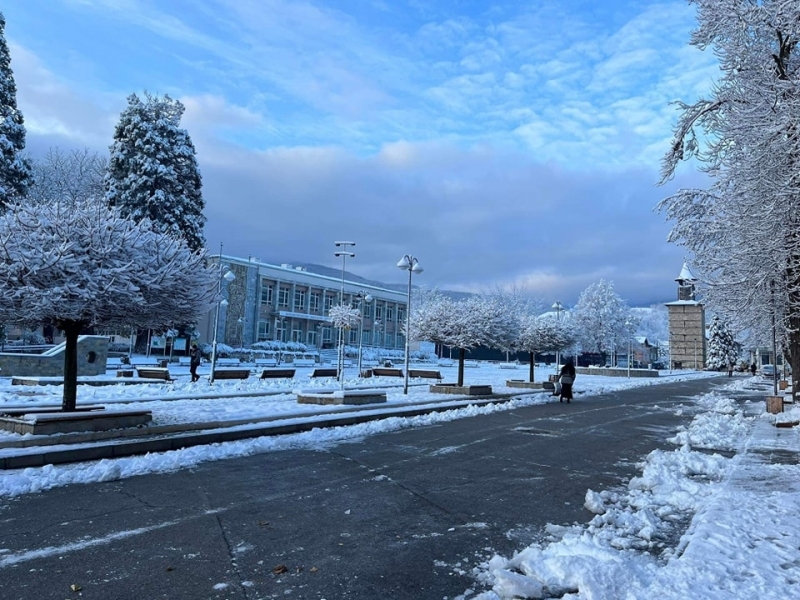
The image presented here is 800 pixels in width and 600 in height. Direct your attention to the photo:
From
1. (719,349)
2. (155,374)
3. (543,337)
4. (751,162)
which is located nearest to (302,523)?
(751,162)

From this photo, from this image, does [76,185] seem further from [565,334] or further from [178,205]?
[565,334]

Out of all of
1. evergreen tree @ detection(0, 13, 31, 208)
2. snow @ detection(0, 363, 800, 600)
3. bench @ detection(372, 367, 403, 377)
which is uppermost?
evergreen tree @ detection(0, 13, 31, 208)

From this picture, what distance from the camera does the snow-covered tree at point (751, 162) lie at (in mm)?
9789

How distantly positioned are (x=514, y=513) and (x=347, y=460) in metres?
3.68

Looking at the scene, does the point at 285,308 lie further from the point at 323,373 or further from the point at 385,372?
the point at 323,373

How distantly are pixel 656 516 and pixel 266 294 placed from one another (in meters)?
68.0

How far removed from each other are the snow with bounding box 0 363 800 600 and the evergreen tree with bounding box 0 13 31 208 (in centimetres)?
2207

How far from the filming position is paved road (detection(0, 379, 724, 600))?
432 centimetres

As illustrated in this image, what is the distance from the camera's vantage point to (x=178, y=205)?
1618 inches

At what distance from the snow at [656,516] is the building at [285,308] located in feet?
151

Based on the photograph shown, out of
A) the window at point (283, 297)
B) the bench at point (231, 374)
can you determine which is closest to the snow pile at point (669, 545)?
the bench at point (231, 374)

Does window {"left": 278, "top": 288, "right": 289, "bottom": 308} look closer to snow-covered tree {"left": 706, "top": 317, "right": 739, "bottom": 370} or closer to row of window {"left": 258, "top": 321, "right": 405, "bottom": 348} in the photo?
row of window {"left": 258, "top": 321, "right": 405, "bottom": 348}

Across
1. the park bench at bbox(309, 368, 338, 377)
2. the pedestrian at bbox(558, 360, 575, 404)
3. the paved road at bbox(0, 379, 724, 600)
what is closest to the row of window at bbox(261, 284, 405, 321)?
the park bench at bbox(309, 368, 338, 377)

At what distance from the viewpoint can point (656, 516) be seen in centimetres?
626
